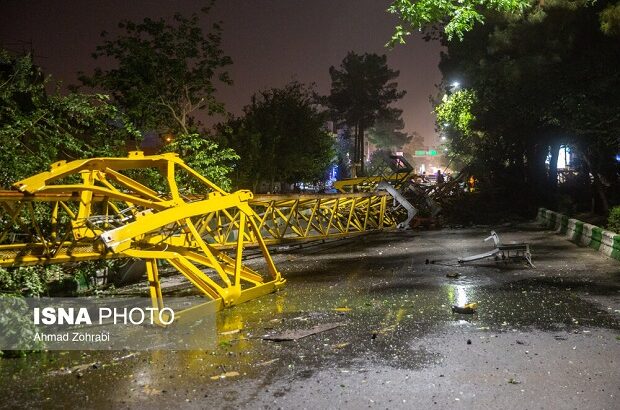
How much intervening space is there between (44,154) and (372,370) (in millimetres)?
8254

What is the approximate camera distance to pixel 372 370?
17.4ft

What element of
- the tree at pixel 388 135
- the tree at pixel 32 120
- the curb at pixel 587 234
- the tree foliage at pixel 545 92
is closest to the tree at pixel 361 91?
the tree at pixel 388 135

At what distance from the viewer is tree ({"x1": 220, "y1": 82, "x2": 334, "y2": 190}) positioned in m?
29.2

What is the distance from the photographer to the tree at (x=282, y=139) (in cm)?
2922

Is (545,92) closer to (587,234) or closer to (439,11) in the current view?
(587,234)

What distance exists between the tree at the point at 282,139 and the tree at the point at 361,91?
33.5 metres

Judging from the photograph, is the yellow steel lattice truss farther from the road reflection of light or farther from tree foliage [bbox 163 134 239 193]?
tree foliage [bbox 163 134 239 193]

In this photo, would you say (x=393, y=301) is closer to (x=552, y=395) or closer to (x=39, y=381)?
(x=552, y=395)

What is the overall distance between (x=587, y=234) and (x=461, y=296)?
8.17 m

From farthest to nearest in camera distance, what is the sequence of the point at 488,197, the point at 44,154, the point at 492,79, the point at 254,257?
the point at 488,197 → the point at 492,79 → the point at 254,257 → the point at 44,154

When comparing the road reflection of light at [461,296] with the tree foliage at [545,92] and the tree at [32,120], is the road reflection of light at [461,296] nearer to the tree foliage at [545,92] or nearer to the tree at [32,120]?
the tree at [32,120]

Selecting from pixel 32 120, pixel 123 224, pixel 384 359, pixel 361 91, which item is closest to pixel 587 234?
pixel 384 359

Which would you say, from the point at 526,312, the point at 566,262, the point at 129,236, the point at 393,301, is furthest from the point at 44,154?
the point at 566,262

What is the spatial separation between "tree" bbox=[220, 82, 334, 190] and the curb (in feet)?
52.7
